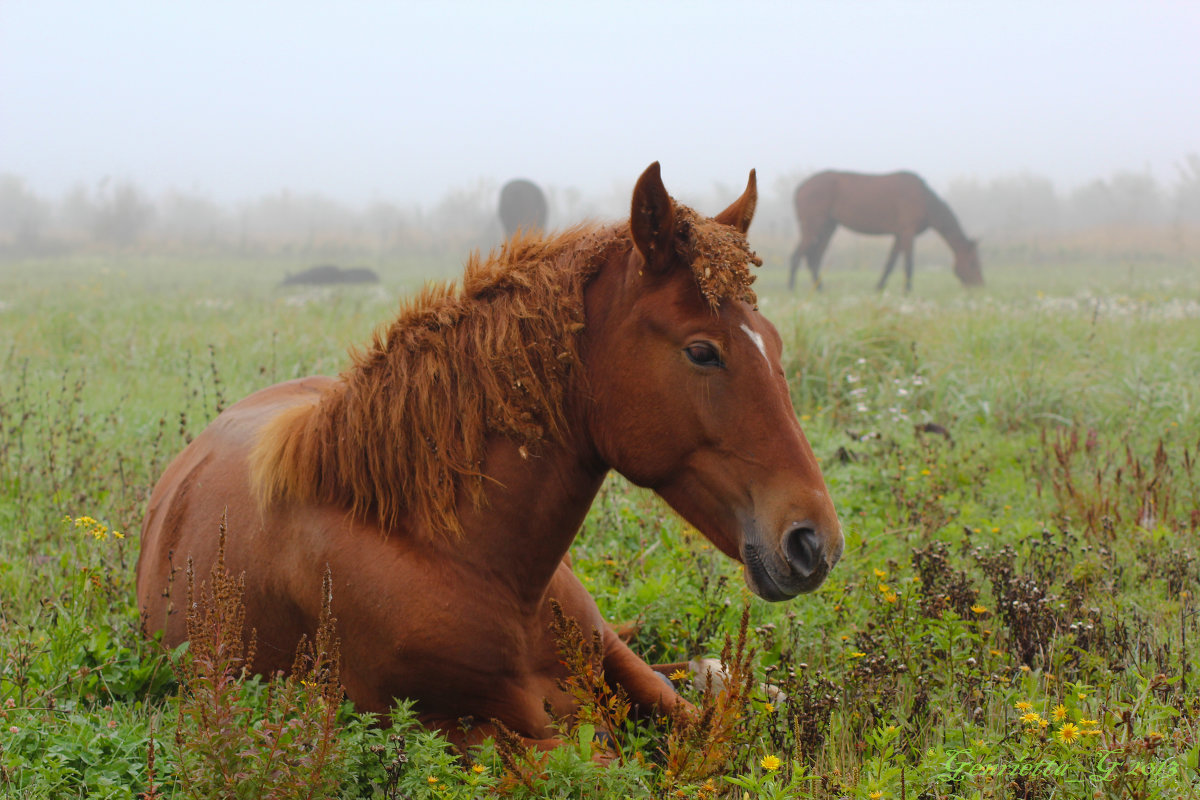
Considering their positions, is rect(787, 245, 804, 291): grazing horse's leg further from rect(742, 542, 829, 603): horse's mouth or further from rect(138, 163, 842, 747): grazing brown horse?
rect(742, 542, 829, 603): horse's mouth

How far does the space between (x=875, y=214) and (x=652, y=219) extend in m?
22.9

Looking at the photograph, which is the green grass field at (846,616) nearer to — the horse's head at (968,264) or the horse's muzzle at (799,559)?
the horse's muzzle at (799,559)

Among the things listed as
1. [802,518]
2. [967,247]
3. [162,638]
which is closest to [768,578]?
[802,518]

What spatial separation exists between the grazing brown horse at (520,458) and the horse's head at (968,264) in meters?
20.1

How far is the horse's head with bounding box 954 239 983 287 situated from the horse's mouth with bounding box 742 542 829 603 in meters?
20.5

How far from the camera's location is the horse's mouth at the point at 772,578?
228cm

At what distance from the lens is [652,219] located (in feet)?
7.97

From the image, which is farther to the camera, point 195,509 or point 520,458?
point 195,509

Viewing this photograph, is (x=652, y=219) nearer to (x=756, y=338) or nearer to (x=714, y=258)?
(x=714, y=258)

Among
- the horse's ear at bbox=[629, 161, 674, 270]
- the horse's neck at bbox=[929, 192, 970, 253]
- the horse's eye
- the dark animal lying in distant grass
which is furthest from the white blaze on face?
the dark animal lying in distant grass

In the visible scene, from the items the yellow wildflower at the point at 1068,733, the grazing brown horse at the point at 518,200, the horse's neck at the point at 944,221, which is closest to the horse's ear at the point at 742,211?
the yellow wildflower at the point at 1068,733

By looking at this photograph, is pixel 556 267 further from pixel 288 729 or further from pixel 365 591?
pixel 288 729

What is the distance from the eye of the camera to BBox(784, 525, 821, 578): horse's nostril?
2254 millimetres

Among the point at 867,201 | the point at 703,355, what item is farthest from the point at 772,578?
the point at 867,201
